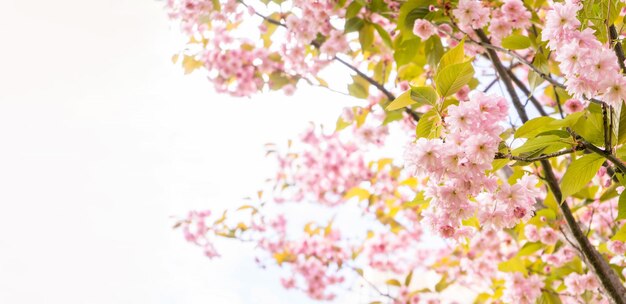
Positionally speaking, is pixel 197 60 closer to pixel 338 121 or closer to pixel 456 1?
pixel 338 121

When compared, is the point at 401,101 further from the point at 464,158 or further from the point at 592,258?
the point at 592,258

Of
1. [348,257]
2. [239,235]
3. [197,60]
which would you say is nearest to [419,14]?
[197,60]

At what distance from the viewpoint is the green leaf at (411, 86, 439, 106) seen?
0.89 metres

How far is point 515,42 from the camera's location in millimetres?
1292

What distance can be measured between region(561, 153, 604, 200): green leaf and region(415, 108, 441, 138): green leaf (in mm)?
281

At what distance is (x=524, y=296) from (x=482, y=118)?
135 cm

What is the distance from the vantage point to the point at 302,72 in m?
2.29

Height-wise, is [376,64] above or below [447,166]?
above

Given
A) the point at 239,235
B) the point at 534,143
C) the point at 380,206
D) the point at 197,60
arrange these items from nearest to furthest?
the point at 534,143, the point at 197,60, the point at 239,235, the point at 380,206

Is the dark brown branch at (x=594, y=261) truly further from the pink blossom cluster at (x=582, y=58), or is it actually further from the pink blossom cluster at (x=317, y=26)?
the pink blossom cluster at (x=317, y=26)

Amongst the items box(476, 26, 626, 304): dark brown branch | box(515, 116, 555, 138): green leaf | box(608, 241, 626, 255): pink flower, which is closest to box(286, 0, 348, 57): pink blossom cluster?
box(476, 26, 626, 304): dark brown branch

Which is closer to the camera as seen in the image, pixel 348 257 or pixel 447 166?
pixel 447 166

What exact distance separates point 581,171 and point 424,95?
0.36 m

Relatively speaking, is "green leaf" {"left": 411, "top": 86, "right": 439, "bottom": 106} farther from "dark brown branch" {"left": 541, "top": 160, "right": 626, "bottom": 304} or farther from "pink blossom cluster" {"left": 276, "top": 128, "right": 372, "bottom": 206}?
"pink blossom cluster" {"left": 276, "top": 128, "right": 372, "bottom": 206}
